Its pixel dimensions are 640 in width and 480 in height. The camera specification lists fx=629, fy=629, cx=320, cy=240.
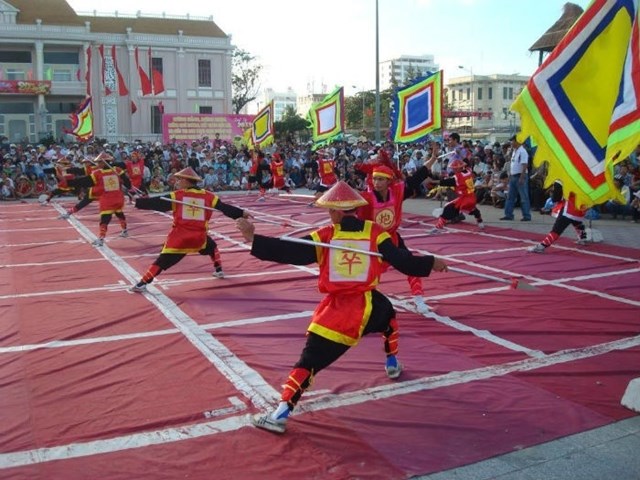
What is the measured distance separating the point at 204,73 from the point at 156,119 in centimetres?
567

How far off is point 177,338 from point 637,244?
29.1 feet

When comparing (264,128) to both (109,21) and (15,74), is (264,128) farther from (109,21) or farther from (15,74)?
(109,21)

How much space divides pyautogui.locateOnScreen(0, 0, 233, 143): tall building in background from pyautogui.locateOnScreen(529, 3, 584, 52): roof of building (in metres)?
29.7

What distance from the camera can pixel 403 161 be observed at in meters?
23.6

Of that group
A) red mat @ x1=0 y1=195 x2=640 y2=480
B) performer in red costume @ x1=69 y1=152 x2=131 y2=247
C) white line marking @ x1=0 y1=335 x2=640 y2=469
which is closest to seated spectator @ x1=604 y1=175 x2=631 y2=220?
red mat @ x1=0 y1=195 x2=640 y2=480

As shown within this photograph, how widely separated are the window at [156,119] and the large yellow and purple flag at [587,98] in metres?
46.1

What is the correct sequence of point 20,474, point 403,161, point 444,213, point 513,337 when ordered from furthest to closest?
point 403,161 → point 444,213 → point 513,337 → point 20,474

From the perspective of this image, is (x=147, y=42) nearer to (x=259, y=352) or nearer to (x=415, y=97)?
(x=415, y=97)

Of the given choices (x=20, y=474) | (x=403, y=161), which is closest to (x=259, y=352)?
(x=20, y=474)

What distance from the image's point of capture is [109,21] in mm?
49438

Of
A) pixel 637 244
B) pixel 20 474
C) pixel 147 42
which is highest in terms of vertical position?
pixel 147 42

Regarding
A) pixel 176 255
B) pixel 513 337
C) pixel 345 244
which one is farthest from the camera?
pixel 176 255

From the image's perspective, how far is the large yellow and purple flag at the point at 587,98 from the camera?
5.00m

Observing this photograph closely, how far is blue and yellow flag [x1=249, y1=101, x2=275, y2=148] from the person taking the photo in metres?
22.2
